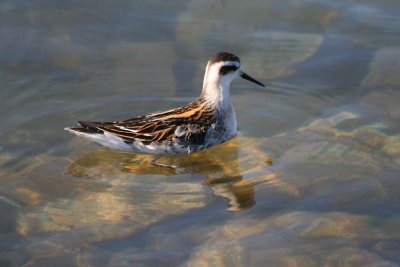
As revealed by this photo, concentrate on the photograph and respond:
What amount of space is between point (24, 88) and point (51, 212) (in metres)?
3.33

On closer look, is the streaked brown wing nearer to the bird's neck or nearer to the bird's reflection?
the bird's neck

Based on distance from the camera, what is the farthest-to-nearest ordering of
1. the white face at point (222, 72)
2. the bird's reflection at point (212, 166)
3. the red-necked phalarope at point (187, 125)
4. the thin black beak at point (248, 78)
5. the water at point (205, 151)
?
the thin black beak at point (248, 78) < the white face at point (222, 72) < the red-necked phalarope at point (187, 125) < the bird's reflection at point (212, 166) < the water at point (205, 151)

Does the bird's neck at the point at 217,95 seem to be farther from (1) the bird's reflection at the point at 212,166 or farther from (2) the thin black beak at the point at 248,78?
(1) the bird's reflection at the point at 212,166

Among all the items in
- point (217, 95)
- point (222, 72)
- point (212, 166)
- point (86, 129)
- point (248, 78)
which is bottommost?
point (212, 166)

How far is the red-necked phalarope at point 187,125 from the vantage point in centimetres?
1009

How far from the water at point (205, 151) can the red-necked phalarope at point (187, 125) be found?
20 centimetres

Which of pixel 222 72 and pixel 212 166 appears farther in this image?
pixel 222 72

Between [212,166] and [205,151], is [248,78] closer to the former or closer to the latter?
[205,151]

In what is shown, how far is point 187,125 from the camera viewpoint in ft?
34.5

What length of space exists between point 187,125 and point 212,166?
0.70 meters

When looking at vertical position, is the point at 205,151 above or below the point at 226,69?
below

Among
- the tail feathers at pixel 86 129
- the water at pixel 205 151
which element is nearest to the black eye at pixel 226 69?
the water at pixel 205 151

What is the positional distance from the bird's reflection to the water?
0.10 feet

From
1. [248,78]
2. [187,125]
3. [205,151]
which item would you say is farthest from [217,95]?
[205,151]
